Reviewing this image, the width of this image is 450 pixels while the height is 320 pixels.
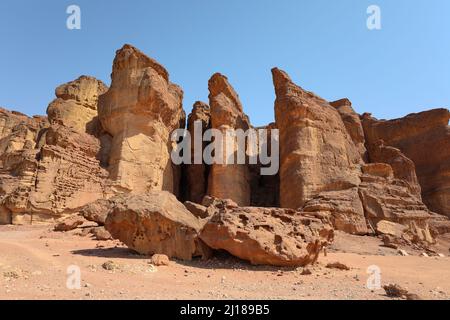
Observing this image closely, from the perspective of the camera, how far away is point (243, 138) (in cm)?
2244

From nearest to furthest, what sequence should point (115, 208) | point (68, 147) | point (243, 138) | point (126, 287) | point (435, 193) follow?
point (126, 287) < point (115, 208) < point (68, 147) < point (243, 138) < point (435, 193)

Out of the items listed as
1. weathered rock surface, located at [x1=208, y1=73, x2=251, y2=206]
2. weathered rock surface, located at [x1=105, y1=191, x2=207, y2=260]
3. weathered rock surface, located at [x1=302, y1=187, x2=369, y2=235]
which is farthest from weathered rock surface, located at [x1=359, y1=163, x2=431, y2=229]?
weathered rock surface, located at [x1=105, y1=191, x2=207, y2=260]

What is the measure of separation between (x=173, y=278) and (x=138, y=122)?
15.8 meters

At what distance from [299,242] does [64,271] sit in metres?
4.63

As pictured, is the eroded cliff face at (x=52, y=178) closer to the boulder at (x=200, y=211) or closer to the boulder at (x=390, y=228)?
the boulder at (x=200, y=211)

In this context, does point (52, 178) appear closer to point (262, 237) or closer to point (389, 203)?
point (262, 237)

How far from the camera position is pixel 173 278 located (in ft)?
19.4

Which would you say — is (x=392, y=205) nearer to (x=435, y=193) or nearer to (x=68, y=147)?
(x=435, y=193)

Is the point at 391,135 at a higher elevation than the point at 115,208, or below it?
higher

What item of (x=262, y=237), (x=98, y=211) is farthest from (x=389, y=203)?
(x=98, y=211)

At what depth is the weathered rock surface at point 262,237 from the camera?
717 cm

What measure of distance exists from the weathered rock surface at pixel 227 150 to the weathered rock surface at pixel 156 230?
12.2 m

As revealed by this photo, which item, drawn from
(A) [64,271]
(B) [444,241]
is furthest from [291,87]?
(A) [64,271]

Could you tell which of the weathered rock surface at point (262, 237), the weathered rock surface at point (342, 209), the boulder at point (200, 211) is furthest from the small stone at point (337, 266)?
the weathered rock surface at point (342, 209)
